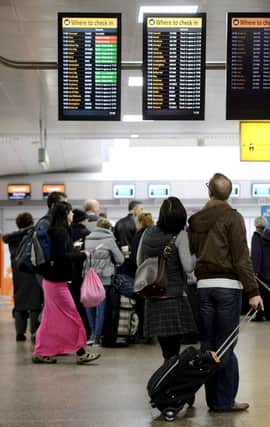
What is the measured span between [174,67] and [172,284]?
2.94 metres

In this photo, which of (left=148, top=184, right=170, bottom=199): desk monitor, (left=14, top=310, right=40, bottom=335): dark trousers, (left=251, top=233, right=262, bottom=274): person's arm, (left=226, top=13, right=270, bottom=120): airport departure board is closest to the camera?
(left=226, top=13, right=270, bottom=120): airport departure board

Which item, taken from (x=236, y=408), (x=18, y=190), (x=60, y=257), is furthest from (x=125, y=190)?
(x=236, y=408)

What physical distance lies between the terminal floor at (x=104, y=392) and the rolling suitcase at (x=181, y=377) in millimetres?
128

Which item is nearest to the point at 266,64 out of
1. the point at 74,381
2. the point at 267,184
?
the point at 74,381

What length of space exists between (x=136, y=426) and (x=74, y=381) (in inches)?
70.2

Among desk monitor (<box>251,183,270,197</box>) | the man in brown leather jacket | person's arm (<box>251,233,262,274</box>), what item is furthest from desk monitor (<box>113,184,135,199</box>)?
the man in brown leather jacket

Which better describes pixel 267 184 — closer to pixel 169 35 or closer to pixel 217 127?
pixel 217 127

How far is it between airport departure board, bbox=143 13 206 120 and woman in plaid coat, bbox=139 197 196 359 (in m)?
2.31

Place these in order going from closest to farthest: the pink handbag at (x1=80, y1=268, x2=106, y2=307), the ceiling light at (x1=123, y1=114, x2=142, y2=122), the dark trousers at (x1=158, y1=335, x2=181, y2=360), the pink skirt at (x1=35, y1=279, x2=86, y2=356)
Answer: the dark trousers at (x1=158, y1=335, x2=181, y2=360), the pink skirt at (x1=35, y1=279, x2=86, y2=356), the pink handbag at (x1=80, y1=268, x2=106, y2=307), the ceiling light at (x1=123, y1=114, x2=142, y2=122)

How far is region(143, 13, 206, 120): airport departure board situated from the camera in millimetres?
7309

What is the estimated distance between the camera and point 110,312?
905 cm

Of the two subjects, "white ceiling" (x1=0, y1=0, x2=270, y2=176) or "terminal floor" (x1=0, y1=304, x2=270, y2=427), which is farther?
"white ceiling" (x1=0, y1=0, x2=270, y2=176)

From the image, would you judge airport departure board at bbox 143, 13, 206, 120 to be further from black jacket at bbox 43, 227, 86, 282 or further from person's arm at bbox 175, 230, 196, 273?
person's arm at bbox 175, 230, 196, 273

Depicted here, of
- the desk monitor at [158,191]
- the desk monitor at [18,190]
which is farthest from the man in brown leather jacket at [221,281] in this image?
the desk monitor at [18,190]
